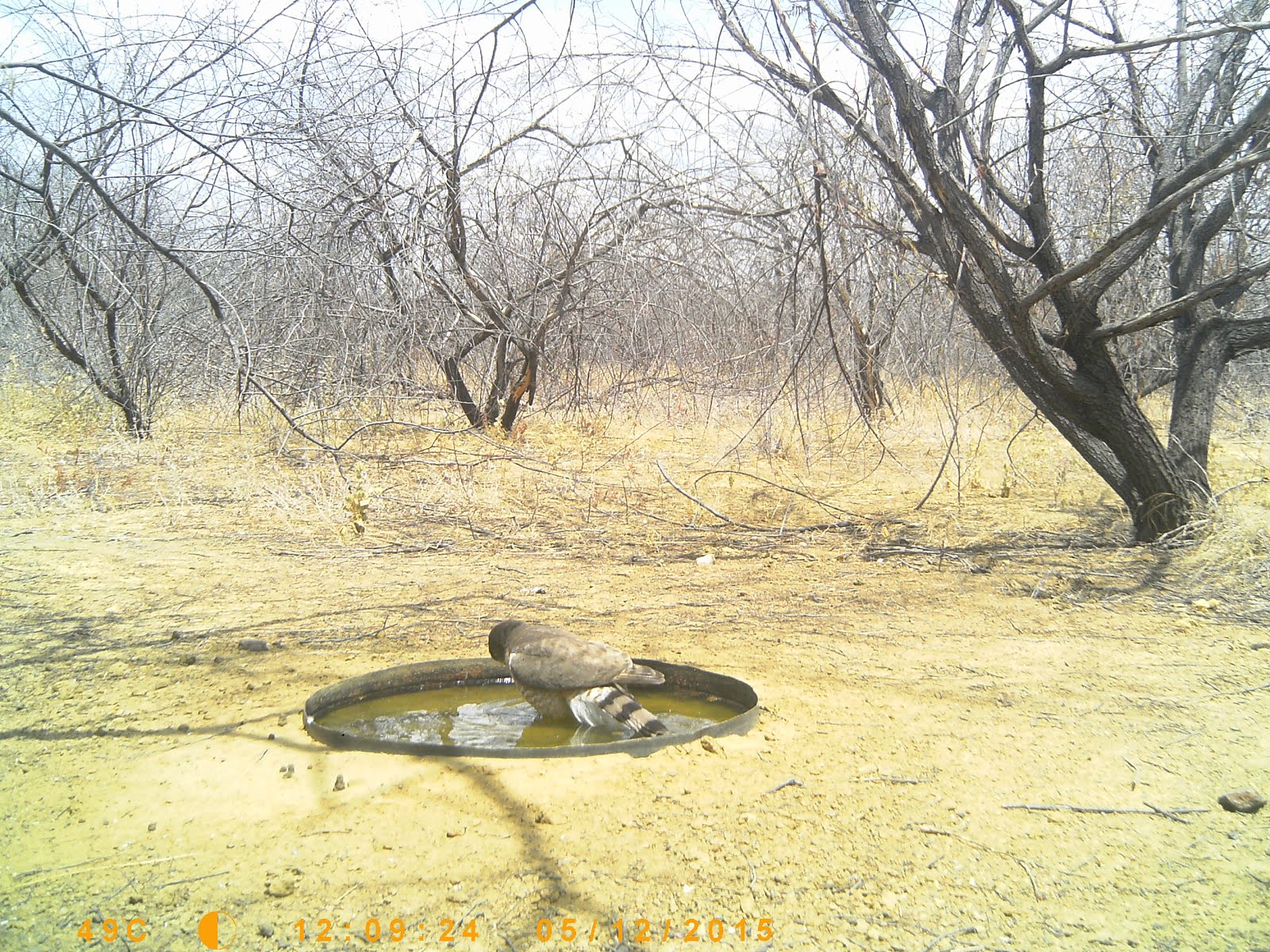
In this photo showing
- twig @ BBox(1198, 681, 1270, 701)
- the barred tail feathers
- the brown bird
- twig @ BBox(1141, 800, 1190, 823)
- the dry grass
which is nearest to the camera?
twig @ BBox(1141, 800, 1190, 823)

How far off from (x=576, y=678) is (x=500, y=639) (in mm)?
428

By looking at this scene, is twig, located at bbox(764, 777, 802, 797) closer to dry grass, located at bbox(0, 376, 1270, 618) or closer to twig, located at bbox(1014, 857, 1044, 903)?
twig, located at bbox(1014, 857, 1044, 903)

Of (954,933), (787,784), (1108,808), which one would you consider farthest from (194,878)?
(1108,808)

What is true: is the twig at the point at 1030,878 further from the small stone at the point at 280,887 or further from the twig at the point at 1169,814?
the small stone at the point at 280,887

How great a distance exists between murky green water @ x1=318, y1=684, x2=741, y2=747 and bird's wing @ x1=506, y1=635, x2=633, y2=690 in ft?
0.61

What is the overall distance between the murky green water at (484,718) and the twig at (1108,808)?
100 centimetres

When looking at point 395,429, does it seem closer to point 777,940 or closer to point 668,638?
point 668,638

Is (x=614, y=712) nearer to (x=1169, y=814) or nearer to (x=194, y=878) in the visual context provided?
(x=194, y=878)

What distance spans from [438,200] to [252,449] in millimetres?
2467

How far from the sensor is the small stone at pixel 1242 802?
256cm

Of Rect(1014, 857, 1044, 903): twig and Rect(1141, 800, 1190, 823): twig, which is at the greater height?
Rect(1141, 800, 1190, 823): twig

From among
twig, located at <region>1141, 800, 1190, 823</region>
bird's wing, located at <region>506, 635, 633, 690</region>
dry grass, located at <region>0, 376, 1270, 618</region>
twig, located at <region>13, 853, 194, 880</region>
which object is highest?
dry grass, located at <region>0, 376, 1270, 618</region>

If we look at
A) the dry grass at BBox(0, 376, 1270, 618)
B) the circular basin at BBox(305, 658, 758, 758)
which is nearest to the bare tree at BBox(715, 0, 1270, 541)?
the dry grass at BBox(0, 376, 1270, 618)

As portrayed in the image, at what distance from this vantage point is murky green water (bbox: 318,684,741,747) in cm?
328
